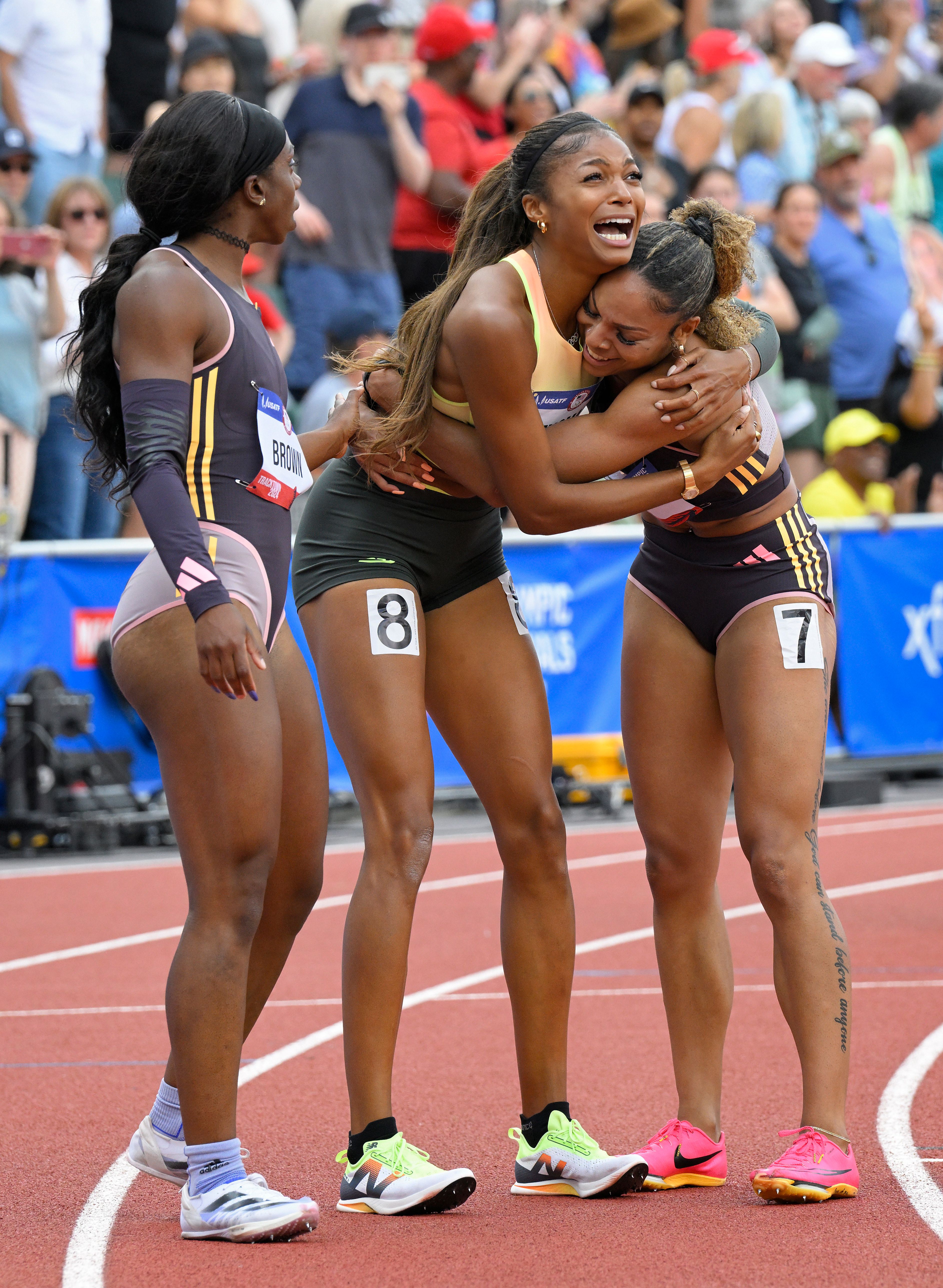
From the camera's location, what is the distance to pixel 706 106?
14117mm

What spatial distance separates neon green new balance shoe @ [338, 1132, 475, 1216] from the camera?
3820 millimetres

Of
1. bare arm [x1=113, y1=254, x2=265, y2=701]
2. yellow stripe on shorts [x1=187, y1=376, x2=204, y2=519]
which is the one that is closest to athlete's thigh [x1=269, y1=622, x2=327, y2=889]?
bare arm [x1=113, y1=254, x2=265, y2=701]

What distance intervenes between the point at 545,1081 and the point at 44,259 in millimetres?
7051

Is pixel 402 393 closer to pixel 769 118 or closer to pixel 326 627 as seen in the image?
pixel 326 627

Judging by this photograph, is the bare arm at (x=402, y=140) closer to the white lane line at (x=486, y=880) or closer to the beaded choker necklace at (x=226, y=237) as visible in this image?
the white lane line at (x=486, y=880)

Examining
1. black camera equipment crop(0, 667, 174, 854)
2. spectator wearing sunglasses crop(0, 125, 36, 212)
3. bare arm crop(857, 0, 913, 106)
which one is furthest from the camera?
bare arm crop(857, 0, 913, 106)

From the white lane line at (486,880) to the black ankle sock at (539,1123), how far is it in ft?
4.04

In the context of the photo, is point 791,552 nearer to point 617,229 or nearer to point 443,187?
point 617,229

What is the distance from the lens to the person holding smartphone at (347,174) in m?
11.7

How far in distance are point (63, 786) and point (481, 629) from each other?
606cm

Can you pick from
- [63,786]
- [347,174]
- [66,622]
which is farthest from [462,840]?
[347,174]

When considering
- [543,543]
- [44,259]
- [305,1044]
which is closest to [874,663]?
[543,543]

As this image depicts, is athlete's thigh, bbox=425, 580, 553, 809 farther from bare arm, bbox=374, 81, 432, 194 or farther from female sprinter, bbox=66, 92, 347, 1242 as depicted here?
bare arm, bbox=374, 81, 432, 194

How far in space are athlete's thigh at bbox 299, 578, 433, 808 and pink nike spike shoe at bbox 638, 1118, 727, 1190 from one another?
99 centimetres
